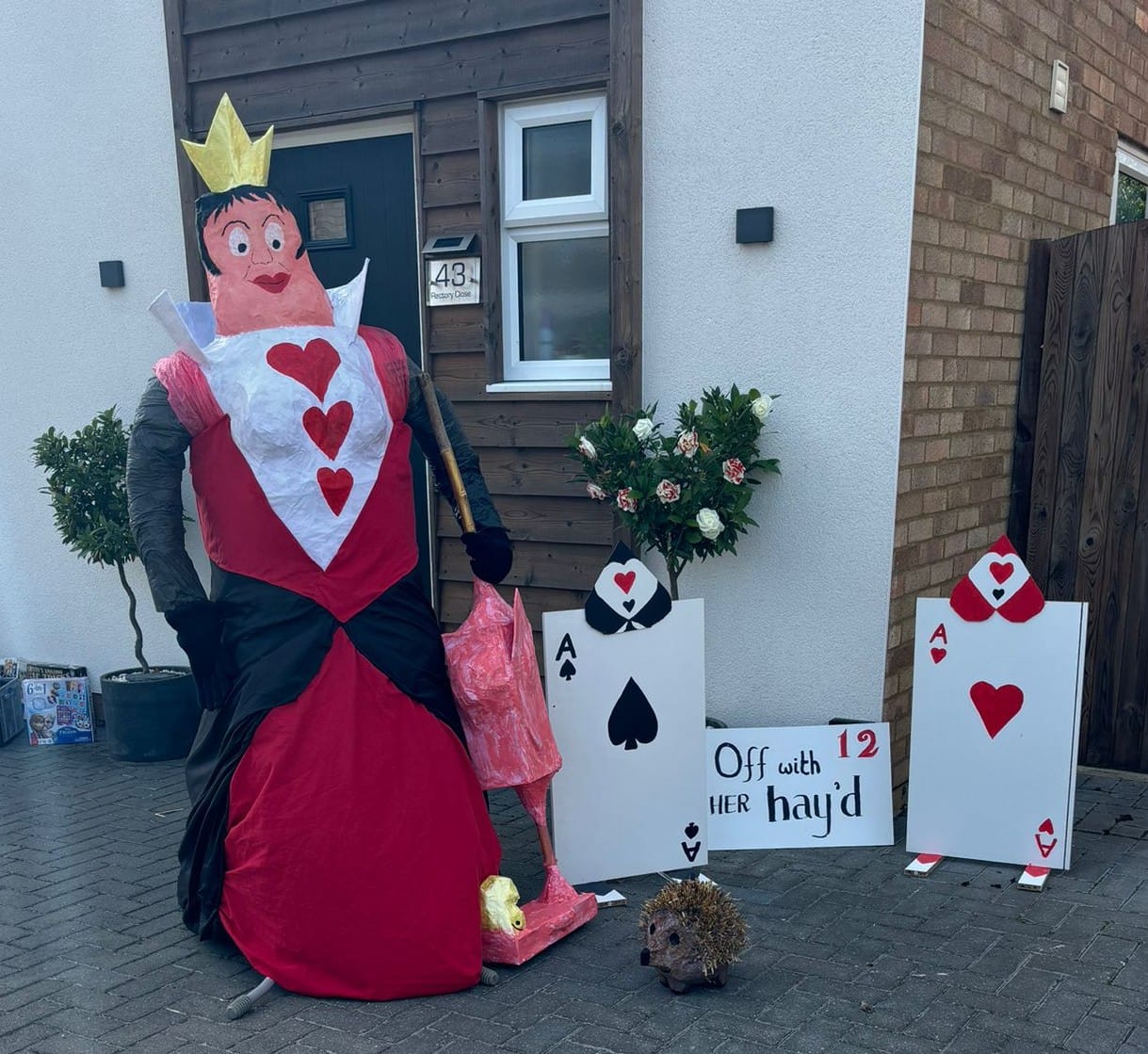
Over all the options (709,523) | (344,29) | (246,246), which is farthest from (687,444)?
(344,29)

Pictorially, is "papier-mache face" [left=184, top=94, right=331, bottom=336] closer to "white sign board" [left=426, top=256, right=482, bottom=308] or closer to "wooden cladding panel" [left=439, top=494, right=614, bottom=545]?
"white sign board" [left=426, top=256, right=482, bottom=308]

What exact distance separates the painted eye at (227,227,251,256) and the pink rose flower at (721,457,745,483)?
1.83 m

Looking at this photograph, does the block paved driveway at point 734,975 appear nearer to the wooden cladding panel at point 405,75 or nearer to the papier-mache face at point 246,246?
the papier-mache face at point 246,246

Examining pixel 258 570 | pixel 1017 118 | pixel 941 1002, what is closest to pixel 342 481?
pixel 258 570

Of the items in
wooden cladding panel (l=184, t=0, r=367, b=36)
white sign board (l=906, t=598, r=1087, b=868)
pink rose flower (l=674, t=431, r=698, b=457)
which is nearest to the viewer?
white sign board (l=906, t=598, r=1087, b=868)

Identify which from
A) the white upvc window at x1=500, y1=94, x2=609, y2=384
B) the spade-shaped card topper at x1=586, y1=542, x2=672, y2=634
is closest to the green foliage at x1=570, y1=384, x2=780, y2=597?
the spade-shaped card topper at x1=586, y1=542, x2=672, y2=634

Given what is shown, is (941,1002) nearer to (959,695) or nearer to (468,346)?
(959,695)

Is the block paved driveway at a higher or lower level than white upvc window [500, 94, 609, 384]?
lower

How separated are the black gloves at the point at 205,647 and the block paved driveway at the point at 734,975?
0.85 m

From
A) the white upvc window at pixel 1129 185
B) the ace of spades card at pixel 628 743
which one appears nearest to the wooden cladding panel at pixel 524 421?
the ace of spades card at pixel 628 743

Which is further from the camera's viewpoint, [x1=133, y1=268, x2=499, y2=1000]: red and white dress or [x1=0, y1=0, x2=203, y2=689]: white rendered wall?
[x1=0, y1=0, x2=203, y2=689]: white rendered wall

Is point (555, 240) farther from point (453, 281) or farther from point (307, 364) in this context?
point (307, 364)

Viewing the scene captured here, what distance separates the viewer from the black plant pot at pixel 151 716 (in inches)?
227

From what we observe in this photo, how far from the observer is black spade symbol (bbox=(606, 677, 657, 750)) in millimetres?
4098
